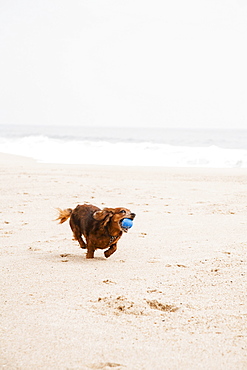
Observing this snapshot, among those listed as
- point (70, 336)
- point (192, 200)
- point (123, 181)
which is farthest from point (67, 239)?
point (123, 181)

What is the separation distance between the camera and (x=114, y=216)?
4.19 m

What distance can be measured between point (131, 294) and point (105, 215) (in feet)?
3.48

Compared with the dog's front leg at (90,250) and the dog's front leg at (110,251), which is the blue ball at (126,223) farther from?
the dog's front leg at (90,250)

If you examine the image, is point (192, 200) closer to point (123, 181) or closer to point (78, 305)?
point (123, 181)

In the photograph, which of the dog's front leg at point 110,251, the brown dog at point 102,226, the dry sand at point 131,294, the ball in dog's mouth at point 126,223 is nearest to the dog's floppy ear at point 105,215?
the brown dog at point 102,226

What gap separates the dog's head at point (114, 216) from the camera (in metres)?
4.14

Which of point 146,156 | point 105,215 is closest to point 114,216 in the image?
point 105,215

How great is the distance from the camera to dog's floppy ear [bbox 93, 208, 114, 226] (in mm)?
4223

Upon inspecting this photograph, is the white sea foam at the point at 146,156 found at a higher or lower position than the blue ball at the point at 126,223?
higher

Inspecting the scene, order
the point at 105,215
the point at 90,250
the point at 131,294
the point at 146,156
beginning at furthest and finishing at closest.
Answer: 1. the point at 146,156
2. the point at 90,250
3. the point at 105,215
4. the point at 131,294

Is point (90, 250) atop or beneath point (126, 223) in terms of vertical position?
beneath

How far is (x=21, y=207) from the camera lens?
713 centimetres

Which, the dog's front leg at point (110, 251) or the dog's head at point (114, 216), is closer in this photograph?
the dog's head at point (114, 216)

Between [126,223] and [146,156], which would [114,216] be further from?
[146,156]
